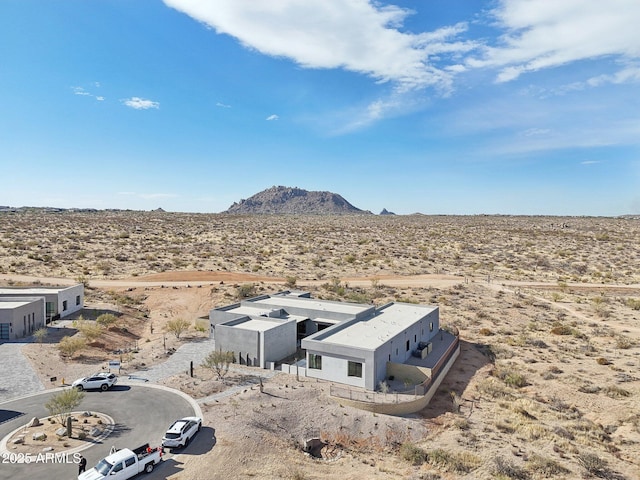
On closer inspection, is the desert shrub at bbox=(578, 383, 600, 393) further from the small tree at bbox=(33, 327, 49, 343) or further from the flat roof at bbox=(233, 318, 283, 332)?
the small tree at bbox=(33, 327, 49, 343)

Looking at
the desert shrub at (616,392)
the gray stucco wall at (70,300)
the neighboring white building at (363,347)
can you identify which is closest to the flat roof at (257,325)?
the neighboring white building at (363,347)

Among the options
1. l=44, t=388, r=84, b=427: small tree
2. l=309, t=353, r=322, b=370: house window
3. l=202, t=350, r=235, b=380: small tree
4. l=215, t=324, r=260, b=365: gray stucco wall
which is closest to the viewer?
l=44, t=388, r=84, b=427: small tree

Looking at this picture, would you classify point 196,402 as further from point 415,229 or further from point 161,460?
point 415,229

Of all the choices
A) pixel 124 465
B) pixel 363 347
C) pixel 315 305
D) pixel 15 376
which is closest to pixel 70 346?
pixel 15 376

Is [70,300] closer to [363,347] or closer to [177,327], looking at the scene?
[177,327]

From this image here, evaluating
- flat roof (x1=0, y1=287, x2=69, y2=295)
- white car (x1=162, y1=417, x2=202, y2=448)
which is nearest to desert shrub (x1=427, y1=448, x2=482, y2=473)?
white car (x1=162, y1=417, x2=202, y2=448)

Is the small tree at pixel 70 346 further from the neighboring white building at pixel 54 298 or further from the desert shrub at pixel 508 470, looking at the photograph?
the desert shrub at pixel 508 470

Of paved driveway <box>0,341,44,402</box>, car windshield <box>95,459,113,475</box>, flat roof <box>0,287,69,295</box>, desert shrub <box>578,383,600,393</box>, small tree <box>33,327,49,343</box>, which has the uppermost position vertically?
flat roof <box>0,287,69,295</box>
